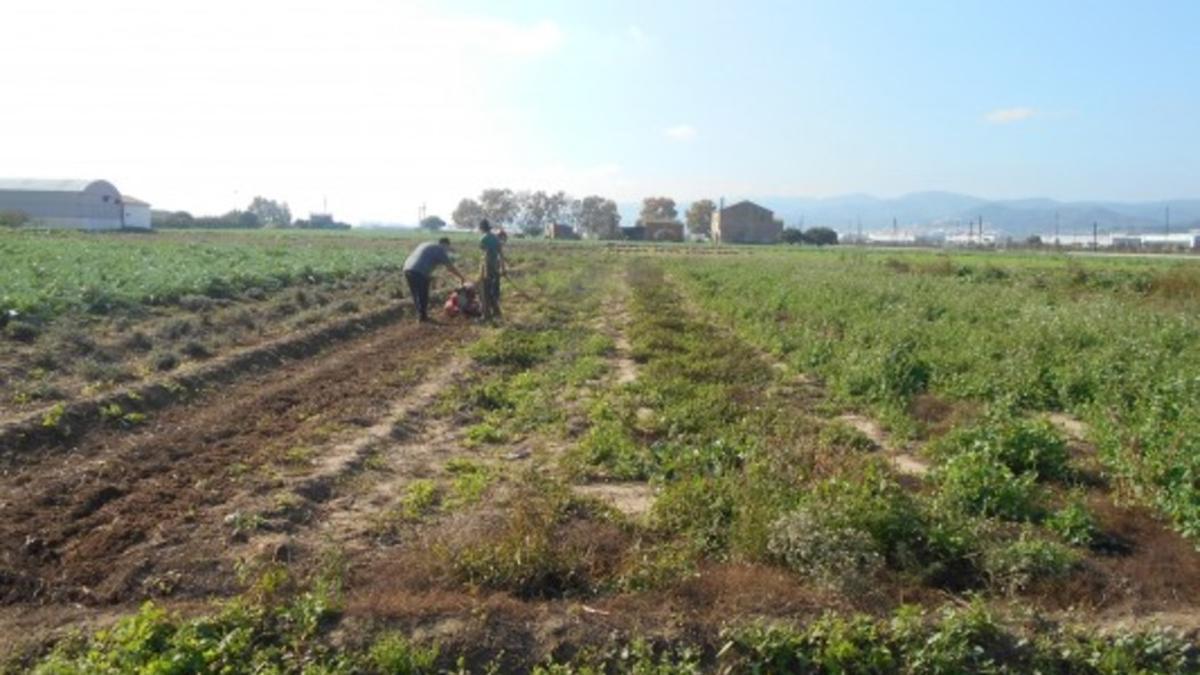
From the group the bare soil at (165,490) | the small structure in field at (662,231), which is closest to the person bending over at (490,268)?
the bare soil at (165,490)

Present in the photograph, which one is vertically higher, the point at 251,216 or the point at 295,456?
the point at 251,216

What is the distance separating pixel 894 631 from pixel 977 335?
9.68 m

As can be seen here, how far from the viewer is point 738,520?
6.39 m

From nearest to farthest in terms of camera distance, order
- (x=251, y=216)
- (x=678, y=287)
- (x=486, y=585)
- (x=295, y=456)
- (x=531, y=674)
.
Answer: (x=531, y=674)
(x=486, y=585)
(x=295, y=456)
(x=678, y=287)
(x=251, y=216)

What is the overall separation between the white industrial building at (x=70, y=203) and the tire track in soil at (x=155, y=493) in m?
86.1

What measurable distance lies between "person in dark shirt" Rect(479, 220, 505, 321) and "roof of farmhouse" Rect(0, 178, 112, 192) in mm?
83391

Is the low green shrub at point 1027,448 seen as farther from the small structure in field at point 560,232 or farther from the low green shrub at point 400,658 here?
the small structure in field at point 560,232

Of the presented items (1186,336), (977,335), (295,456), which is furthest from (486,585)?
(1186,336)

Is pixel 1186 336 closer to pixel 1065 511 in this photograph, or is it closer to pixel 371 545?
pixel 1065 511

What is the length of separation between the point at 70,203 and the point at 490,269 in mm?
84489

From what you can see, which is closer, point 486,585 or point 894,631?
point 894,631

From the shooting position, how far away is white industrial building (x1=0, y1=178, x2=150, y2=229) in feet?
289

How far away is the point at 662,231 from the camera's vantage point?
342 ft

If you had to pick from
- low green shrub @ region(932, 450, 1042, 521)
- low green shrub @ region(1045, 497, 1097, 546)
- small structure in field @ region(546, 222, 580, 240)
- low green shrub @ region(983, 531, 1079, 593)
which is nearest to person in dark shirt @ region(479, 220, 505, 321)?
low green shrub @ region(932, 450, 1042, 521)
